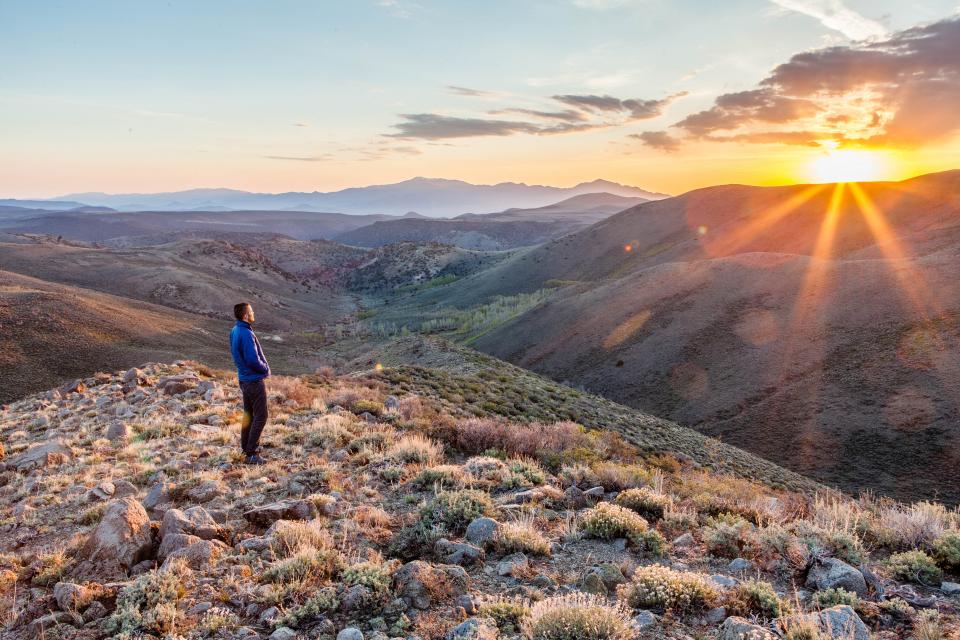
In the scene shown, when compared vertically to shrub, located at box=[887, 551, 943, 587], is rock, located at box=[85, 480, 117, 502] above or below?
below

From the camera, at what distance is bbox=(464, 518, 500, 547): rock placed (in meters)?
6.36

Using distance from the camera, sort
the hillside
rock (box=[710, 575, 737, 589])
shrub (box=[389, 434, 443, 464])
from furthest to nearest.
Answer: the hillside
shrub (box=[389, 434, 443, 464])
rock (box=[710, 575, 737, 589])

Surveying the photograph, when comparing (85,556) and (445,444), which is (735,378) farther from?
(85,556)

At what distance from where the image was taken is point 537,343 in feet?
162

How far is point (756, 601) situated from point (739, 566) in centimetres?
89

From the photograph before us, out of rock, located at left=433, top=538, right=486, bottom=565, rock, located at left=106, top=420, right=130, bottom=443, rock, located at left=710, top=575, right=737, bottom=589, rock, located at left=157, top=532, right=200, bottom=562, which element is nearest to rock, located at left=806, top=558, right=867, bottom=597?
rock, located at left=710, top=575, right=737, bottom=589

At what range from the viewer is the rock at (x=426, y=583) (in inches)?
204

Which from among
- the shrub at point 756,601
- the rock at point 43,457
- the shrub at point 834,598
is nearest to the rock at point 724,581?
the shrub at point 756,601

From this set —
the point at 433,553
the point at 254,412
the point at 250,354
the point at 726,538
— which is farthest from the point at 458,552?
the point at 250,354

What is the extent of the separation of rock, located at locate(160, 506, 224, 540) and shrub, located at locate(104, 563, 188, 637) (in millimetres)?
735

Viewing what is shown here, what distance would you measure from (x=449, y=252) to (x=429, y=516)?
12913cm

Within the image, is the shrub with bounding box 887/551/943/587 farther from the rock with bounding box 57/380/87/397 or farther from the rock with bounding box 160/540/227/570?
the rock with bounding box 57/380/87/397

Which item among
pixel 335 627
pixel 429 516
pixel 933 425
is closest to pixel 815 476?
pixel 933 425

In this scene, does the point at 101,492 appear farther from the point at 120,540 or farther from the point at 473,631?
the point at 473,631
